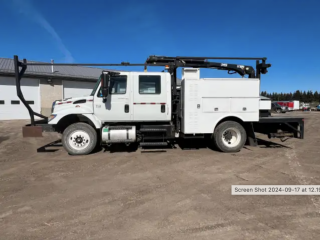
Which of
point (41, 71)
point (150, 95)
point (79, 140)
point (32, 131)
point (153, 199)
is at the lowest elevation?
point (153, 199)

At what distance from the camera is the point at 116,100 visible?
6.84 metres

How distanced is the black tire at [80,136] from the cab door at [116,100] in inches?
21.4

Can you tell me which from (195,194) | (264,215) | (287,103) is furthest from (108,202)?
(287,103)

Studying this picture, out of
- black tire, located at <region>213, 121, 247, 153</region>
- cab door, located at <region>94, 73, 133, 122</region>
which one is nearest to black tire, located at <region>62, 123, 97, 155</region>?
cab door, located at <region>94, 73, 133, 122</region>

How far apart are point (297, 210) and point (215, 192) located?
1.24 metres

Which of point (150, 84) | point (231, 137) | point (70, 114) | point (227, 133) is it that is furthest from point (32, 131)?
point (231, 137)

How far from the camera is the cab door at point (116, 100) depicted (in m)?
6.82

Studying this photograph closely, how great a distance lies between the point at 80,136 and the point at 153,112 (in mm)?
2405

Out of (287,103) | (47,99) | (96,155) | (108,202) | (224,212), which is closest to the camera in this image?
(224,212)

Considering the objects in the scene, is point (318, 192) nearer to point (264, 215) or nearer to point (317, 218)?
point (317, 218)

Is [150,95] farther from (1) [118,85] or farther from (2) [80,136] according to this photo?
(2) [80,136]

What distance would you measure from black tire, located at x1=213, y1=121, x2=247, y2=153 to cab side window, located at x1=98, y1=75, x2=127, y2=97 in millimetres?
3236

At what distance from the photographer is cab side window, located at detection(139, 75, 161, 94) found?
6.89 metres

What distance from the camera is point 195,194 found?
150 inches
